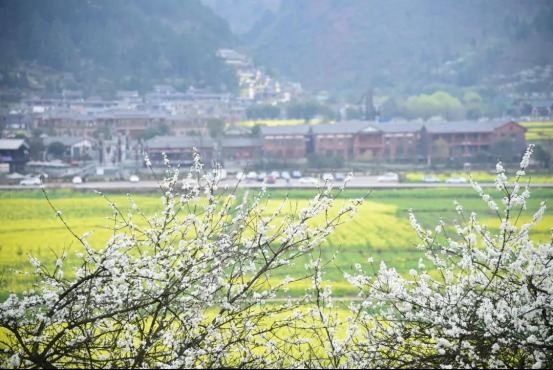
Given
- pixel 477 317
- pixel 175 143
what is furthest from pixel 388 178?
pixel 477 317

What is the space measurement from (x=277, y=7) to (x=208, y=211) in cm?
4908

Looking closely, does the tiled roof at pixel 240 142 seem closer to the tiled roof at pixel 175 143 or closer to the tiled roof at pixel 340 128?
Result: the tiled roof at pixel 175 143

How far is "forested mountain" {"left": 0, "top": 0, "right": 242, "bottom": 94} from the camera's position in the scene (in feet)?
82.0

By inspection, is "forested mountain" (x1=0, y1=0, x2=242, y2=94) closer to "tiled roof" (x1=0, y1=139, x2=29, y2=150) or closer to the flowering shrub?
"tiled roof" (x1=0, y1=139, x2=29, y2=150)

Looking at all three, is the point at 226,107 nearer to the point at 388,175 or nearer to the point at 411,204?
the point at 388,175

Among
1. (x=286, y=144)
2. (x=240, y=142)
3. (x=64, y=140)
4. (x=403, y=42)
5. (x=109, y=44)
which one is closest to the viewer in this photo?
(x=64, y=140)

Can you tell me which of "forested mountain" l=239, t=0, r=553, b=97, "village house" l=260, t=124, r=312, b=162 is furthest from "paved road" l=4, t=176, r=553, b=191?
"forested mountain" l=239, t=0, r=553, b=97

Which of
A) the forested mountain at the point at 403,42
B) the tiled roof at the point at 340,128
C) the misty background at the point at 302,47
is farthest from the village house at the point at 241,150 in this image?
the forested mountain at the point at 403,42

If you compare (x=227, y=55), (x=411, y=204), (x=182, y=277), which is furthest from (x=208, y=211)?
(x=227, y=55)

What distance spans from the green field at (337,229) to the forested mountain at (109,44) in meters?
13.8

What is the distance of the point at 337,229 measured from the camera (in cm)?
916

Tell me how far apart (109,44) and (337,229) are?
83.8 feet

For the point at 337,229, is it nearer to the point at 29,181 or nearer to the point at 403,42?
the point at 29,181

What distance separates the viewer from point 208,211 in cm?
223
